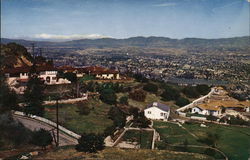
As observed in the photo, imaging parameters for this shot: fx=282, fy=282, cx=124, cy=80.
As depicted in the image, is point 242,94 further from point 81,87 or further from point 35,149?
point 35,149

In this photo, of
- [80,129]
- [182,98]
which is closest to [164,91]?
[182,98]

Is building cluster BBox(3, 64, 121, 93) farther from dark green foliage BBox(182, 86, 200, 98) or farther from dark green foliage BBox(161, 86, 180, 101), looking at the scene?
dark green foliage BBox(182, 86, 200, 98)

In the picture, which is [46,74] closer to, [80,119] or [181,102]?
[80,119]

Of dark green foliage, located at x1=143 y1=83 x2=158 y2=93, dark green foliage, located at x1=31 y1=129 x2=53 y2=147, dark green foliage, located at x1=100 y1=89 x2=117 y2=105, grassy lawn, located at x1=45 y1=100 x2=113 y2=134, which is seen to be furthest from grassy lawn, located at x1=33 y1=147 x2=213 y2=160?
dark green foliage, located at x1=143 y1=83 x2=158 y2=93

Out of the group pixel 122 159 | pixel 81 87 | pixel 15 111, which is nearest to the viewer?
pixel 122 159

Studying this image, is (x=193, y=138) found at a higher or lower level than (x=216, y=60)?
lower

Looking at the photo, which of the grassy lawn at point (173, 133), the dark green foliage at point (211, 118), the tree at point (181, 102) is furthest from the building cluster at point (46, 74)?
the dark green foliage at point (211, 118)
